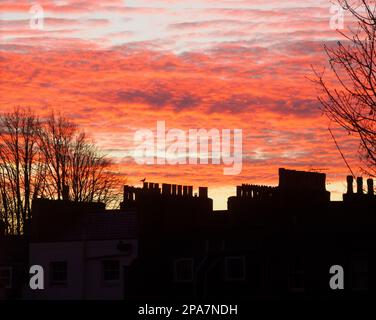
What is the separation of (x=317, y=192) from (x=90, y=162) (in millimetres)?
29404

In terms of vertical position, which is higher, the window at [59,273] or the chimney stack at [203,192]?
the chimney stack at [203,192]

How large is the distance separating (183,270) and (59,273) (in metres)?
9.21

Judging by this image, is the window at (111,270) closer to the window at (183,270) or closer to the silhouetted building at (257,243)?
the silhouetted building at (257,243)

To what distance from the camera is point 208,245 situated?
4581 centimetres

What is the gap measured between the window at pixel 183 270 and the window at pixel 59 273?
8263mm

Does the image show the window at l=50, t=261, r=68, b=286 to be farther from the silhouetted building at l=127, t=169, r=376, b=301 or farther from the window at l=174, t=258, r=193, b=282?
the window at l=174, t=258, r=193, b=282

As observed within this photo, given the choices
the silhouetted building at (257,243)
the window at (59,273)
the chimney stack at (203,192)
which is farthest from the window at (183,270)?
the window at (59,273)

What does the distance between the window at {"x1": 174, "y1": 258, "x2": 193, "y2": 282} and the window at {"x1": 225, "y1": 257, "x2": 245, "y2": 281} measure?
7.18ft

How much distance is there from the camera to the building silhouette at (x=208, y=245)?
1694 inches
